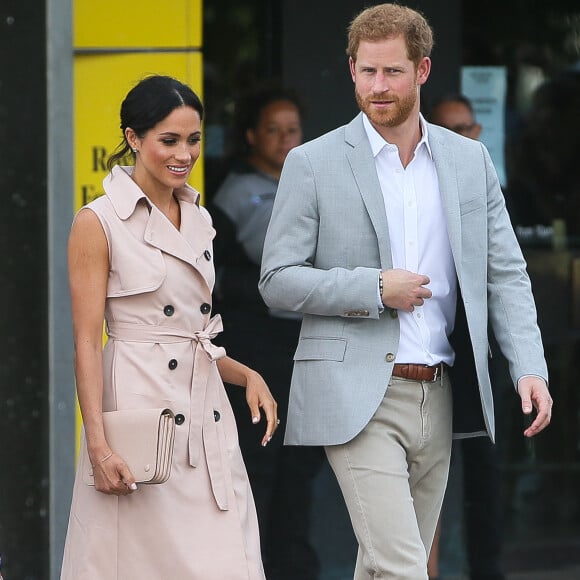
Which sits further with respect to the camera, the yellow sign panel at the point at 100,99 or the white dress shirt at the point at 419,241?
the yellow sign panel at the point at 100,99

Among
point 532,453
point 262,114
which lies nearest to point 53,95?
point 262,114

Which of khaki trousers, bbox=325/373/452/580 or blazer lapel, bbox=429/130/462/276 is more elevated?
blazer lapel, bbox=429/130/462/276

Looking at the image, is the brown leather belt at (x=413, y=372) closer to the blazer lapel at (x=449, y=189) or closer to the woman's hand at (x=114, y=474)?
the blazer lapel at (x=449, y=189)

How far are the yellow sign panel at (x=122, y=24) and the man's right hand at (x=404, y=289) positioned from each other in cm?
223

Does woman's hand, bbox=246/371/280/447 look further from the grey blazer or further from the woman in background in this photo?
the woman in background

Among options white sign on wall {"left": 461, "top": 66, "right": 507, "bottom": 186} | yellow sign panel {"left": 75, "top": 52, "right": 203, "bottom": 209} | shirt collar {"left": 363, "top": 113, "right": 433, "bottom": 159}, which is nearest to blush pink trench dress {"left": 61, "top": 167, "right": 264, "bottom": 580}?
shirt collar {"left": 363, "top": 113, "right": 433, "bottom": 159}

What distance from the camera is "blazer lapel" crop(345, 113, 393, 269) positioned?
4.29 m

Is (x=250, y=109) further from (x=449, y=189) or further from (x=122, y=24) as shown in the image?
(x=449, y=189)

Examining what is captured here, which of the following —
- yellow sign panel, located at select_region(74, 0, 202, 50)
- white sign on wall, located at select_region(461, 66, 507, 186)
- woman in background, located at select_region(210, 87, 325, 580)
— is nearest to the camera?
yellow sign panel, located at select_region(74, 0, 202, 50)

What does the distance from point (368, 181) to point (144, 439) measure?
1034 mm

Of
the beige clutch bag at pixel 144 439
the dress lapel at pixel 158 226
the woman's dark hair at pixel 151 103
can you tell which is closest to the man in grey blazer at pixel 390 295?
the dress lapel at pixel 158 226

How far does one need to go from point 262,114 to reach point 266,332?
0.94 m

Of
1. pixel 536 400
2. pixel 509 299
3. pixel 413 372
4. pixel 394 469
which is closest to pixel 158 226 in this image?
pixel 413 372

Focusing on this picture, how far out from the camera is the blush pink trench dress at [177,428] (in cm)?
411
